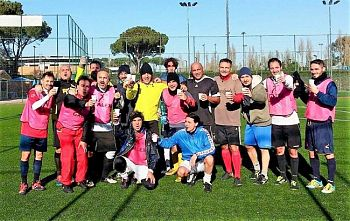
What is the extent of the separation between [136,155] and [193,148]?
0.91 meters

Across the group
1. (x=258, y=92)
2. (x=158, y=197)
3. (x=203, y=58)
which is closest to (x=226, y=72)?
(x=258, y=92)

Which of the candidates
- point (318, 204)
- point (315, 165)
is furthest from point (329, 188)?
point (318, 204)

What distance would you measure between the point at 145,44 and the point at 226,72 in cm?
3917

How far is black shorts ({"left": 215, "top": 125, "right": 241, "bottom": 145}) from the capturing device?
741 cm

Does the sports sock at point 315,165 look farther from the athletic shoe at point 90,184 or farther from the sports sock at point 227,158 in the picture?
the athletic shoe at point 90,184

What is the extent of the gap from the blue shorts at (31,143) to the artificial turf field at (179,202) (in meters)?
0.62

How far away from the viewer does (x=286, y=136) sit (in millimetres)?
7035

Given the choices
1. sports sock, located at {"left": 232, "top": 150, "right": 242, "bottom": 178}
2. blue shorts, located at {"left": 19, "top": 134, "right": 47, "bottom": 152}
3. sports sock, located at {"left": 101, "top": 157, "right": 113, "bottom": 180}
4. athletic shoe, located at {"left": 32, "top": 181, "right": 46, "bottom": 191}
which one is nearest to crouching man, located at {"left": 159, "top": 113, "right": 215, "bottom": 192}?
sports sock, located at {"left": 232, "top": 150, "right": 242, "bottom": 178}

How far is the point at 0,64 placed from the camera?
5012 cm

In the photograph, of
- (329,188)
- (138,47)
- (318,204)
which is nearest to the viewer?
(318,204)

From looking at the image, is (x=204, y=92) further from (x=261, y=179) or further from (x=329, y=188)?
(x=329, y=188)

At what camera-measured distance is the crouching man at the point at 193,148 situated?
7.09 metres

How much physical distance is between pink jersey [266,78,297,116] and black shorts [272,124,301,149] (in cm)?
20

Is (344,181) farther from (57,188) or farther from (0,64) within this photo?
(0,64)
